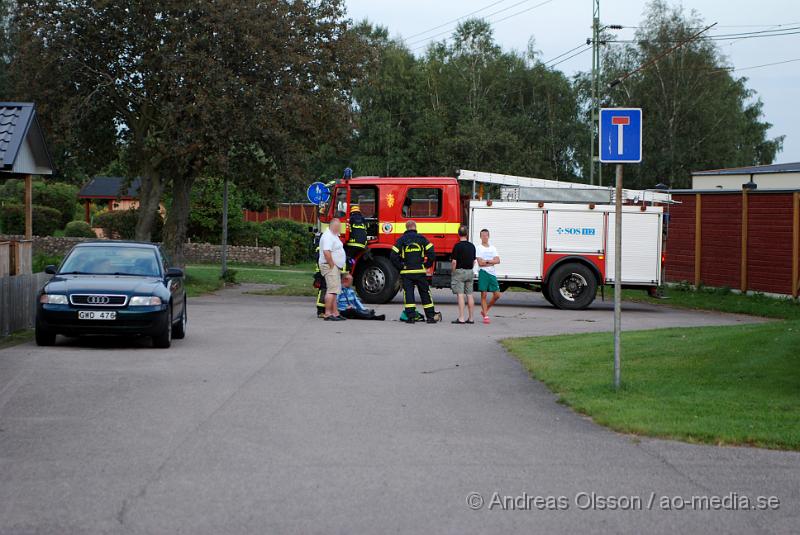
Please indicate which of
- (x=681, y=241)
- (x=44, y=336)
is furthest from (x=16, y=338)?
(x=681, y=241)

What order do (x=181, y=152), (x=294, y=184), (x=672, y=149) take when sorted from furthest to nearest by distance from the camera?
1. (x=672, y=149)
2. (x=294, y=184)
3. (x=181, y=152)

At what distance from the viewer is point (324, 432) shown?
349 inches

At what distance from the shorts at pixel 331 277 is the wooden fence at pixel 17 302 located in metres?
5.02

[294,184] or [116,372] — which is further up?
[294,184]

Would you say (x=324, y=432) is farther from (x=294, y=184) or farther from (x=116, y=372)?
(x=294, y=184)

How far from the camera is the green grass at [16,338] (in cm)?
1523

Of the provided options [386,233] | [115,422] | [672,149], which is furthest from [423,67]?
[115,422]

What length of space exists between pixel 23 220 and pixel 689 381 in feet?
138

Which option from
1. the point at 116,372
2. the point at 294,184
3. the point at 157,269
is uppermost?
the point at 294,184

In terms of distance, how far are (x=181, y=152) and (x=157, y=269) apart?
38.1ft

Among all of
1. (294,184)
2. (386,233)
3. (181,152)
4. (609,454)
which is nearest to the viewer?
(609,454)

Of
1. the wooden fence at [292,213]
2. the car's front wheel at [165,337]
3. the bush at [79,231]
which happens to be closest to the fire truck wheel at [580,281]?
the car's front wheel at [165,337]

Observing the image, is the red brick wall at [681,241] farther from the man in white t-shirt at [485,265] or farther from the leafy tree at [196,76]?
the man in white t-shirt at [485,265]

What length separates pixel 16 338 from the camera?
52.7 ft
